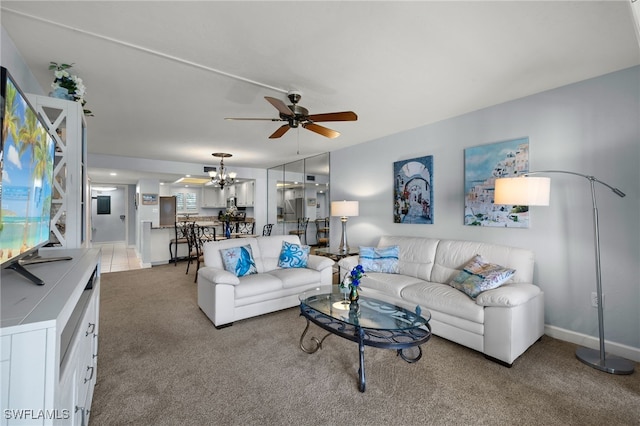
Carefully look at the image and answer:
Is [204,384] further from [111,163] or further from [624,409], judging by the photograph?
[111,163]

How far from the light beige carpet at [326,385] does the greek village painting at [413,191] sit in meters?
1.90

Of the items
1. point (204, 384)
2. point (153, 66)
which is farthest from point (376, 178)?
point (204, 384)

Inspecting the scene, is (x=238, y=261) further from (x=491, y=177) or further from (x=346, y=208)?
(x=491, y=177)

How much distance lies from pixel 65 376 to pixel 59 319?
1.15 feet

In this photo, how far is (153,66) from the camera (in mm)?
2418

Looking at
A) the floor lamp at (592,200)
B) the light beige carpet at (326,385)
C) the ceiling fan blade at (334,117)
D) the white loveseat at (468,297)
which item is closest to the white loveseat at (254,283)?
the light beige carpet at (326,385)

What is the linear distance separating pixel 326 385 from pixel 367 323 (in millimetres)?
533

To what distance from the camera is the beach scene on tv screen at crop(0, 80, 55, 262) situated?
105cm

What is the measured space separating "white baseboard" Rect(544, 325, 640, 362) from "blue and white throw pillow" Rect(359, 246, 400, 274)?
5.44ft

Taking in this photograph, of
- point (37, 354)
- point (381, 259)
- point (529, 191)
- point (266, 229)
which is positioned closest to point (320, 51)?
point (529, 191)

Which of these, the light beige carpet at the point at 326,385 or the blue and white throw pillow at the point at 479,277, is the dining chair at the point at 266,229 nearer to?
the light beige carpet at the point at 326,385

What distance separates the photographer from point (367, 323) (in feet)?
7.19

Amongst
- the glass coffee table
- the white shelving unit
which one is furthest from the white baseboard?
the white shelving unit

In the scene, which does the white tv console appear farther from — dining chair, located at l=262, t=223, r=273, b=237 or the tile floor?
dining chair, located at l=262, t=223, r=273, b=237
